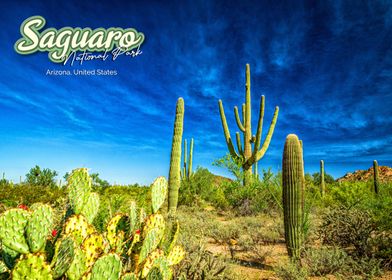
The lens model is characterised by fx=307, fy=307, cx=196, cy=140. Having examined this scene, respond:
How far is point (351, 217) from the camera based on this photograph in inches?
227

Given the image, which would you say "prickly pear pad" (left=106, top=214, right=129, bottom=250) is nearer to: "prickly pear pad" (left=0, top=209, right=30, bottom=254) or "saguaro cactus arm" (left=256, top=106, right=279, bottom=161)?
"prickly pear pad" (left=0, top=209, right=30, bottom=254)

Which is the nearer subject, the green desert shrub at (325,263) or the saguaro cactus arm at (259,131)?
the green desert shrub at (325,263)

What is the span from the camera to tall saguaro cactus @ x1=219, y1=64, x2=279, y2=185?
48.4 ft

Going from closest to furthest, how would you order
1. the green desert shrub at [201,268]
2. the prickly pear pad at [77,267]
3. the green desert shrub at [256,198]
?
the prickly pear pad at [77,267], the green desert shrub at [201,268], the green desert shrub at [256,198]

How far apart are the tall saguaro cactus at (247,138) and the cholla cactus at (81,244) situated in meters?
11.4

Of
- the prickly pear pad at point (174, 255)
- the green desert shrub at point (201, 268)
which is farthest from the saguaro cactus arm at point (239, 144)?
the prickly pear pad at point (174, 255)

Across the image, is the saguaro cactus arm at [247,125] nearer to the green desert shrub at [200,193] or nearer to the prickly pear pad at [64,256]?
the green desert shrub at [200,193]

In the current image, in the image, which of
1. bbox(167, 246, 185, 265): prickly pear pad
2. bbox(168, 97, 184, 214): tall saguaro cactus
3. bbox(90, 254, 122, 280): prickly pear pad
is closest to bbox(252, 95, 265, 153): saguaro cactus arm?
bbox(168, 97, 184, 214): tall saguaro cactus

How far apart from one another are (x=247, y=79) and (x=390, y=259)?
12.4 m

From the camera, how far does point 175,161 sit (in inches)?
420

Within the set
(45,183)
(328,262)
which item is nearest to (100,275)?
(328,262)

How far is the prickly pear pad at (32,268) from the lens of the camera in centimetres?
183

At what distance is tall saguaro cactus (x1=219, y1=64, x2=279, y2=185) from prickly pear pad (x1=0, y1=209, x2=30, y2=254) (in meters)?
12.4

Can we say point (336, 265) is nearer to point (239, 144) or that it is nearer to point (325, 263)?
point (325, 263)
